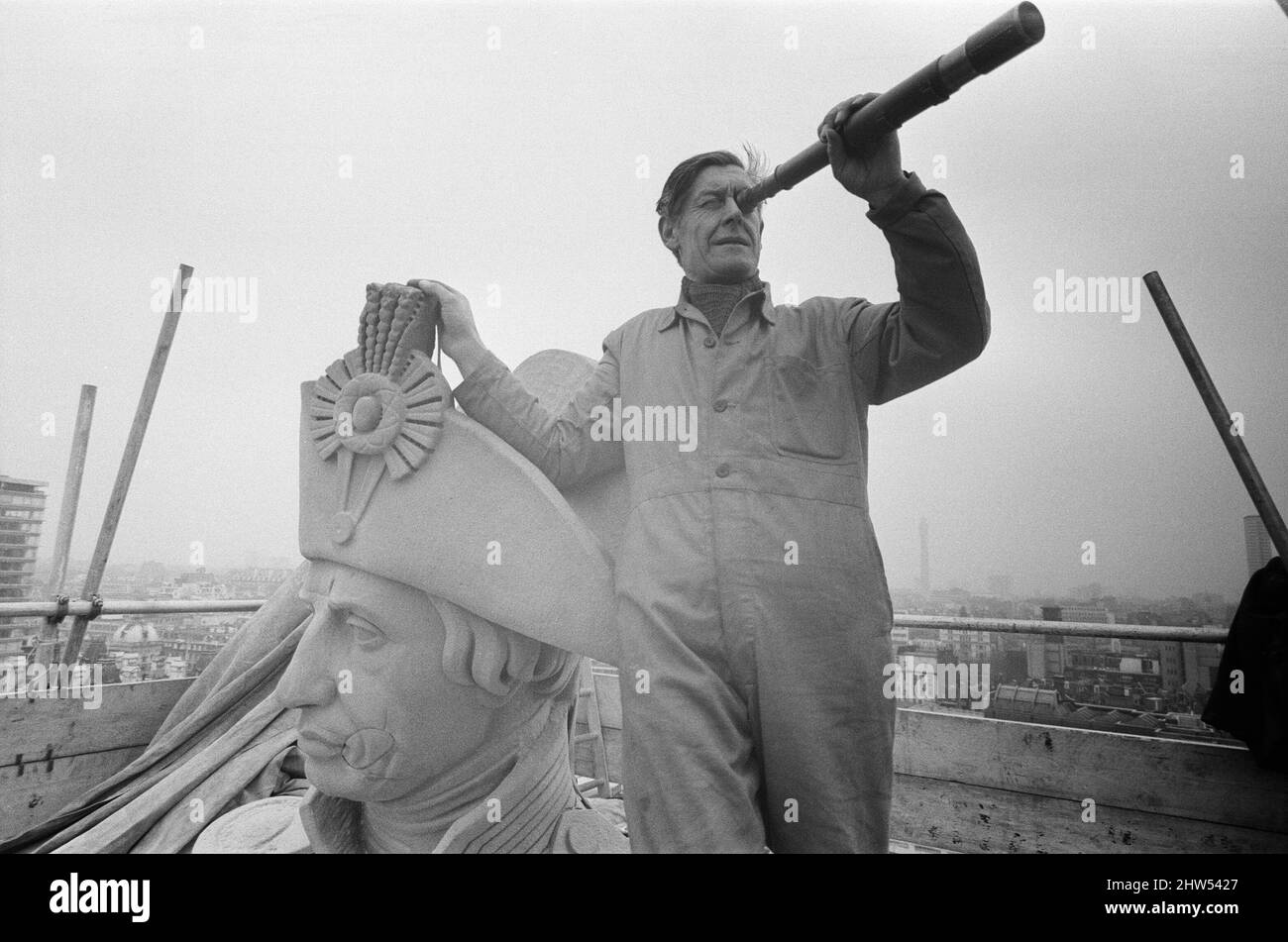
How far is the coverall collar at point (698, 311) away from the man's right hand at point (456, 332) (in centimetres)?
42

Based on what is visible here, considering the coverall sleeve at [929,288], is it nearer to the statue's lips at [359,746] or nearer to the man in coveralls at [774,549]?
the man in coveralls at [774,549]

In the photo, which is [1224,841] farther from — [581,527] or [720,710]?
[581,527]

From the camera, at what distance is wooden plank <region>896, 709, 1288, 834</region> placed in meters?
2.13

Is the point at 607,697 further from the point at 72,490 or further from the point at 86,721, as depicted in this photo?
the point at 72,490

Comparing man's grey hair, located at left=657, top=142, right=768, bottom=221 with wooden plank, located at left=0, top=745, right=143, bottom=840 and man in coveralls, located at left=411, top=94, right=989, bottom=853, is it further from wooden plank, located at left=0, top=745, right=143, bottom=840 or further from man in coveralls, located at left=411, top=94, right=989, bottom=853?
wooden plank, located at left=0, top=745, right=143, bottom=840

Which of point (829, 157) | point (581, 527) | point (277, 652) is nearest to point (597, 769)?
point (277, 652)

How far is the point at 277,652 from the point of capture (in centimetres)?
263

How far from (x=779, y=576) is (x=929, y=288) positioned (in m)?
0.56

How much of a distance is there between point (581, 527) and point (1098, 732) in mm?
1967

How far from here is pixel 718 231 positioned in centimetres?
151

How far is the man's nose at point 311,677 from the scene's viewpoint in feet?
5.14

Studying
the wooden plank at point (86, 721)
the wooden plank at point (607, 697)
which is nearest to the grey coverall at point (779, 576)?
the wooden plank at point (607, 697)

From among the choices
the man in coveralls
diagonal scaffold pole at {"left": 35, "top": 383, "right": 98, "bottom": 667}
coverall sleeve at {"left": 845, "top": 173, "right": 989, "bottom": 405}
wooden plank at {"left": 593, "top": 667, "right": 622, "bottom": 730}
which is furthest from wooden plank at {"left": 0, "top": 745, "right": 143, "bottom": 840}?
coverall sleeve at {"left": 845, "top": 173, "right": 989, "bottom": 405}
